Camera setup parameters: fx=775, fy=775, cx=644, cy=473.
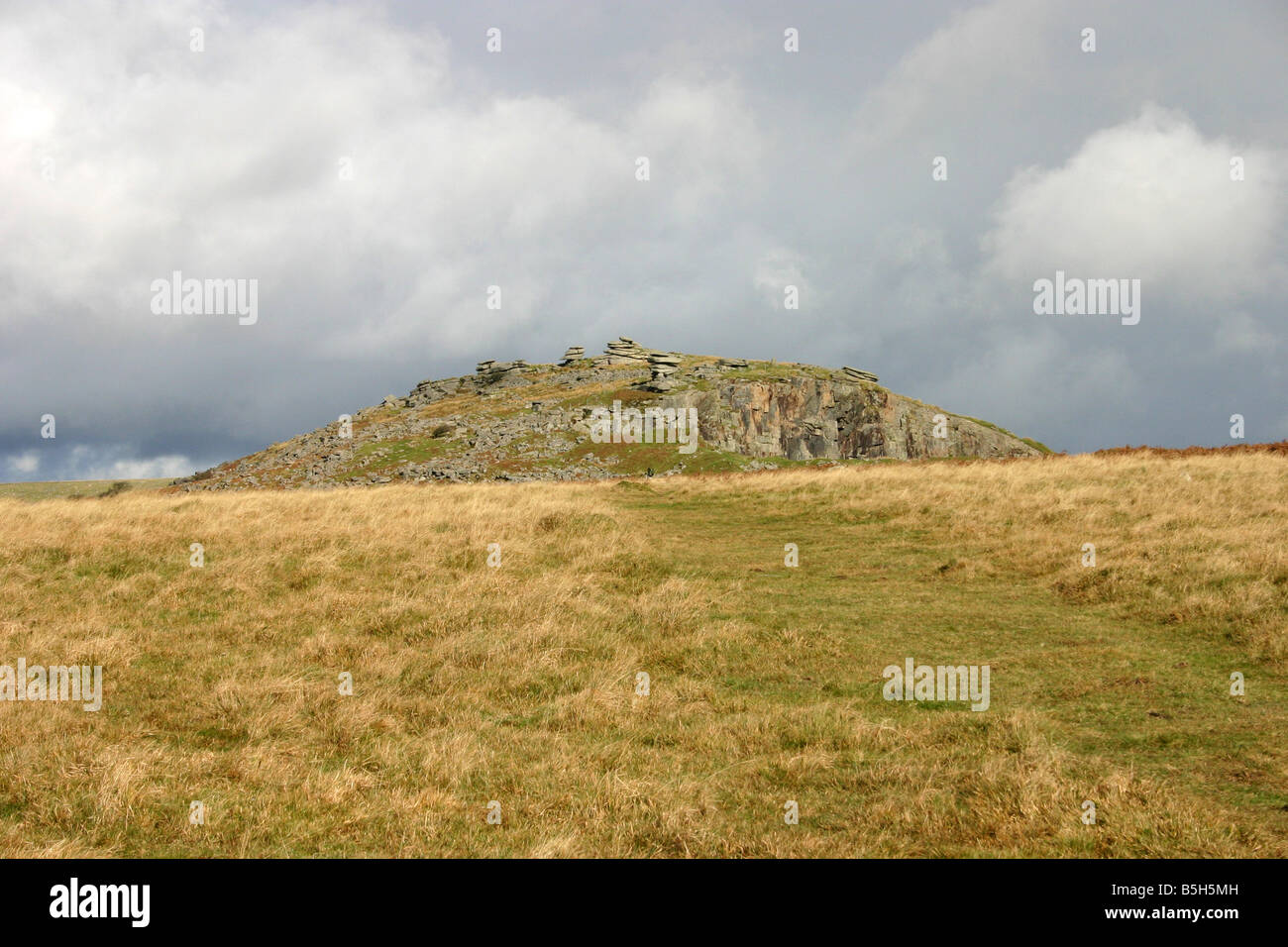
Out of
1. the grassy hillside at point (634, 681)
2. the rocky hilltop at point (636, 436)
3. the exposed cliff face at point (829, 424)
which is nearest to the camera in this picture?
the grassy hillside at point (634, 681)

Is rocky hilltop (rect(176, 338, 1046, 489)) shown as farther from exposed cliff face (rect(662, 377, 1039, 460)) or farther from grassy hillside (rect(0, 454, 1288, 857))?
grassy hillside (rect(0, 454, 1288, 857))

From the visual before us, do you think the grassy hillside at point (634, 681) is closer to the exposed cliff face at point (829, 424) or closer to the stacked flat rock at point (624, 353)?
the exposed cliff face at point (829, 424)

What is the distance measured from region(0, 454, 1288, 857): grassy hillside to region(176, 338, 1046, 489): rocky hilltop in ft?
138

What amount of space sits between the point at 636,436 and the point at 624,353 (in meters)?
75.9

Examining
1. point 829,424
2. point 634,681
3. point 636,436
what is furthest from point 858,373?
point 634,681

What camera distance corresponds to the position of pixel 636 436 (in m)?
79.7

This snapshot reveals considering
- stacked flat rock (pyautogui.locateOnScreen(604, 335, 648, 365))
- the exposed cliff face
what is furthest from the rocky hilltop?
stacked flat rock (pyautogui.locateOnScreen(604, 335, 648, 365))

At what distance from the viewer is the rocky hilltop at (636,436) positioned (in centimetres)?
7219

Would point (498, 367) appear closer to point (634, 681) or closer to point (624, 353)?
point (624, 353)

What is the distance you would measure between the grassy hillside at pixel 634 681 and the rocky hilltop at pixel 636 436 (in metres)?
42.2

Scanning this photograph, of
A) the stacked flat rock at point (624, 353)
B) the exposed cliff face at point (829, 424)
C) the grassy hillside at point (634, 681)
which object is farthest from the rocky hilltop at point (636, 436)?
the grassy hillside at point (634, 681)

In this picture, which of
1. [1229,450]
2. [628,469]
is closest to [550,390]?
[628,469]

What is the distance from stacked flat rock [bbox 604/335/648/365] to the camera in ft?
484

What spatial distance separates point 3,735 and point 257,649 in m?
4.27
